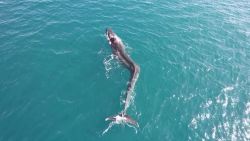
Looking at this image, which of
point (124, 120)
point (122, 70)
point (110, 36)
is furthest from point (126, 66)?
point (124, 120)

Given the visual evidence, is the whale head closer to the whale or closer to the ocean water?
the whale

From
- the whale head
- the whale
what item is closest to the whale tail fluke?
the whale

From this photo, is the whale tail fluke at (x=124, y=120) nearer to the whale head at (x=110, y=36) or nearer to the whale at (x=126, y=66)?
the whale at (x=126, y=66)

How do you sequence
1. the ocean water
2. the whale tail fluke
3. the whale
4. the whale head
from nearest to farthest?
the whale tail fluke → the whale → the ocean water → the whale head

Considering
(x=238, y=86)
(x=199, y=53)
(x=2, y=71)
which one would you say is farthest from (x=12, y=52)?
(x=238, y=86)

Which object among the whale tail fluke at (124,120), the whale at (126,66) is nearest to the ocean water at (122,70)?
the whale tail fluke at (124,120)

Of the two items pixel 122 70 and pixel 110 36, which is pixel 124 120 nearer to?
pixel 122 70
